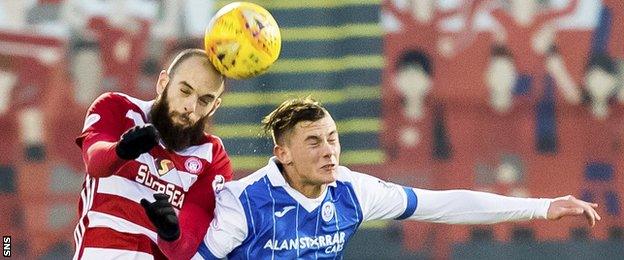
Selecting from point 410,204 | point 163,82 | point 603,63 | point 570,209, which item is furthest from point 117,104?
point 603,63

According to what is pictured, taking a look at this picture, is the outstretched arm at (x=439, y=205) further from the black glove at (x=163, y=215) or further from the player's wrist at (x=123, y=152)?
the player's wrist at (x=123, y=152)

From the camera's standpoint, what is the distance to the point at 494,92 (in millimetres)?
11227

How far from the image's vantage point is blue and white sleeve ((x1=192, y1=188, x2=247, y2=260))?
6047 millimetres

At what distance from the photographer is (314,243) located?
6.23m

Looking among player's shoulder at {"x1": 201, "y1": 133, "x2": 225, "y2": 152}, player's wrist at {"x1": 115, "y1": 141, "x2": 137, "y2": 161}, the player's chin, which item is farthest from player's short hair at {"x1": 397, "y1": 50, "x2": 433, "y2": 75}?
player's wrist at {"x1": 115, "y1": 141, "x2": 137, "y2": 161}

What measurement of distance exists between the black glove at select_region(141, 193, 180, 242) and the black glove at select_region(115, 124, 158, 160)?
20 centimetres

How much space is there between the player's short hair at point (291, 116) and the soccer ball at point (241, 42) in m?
0.21

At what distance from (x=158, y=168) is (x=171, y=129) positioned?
0.69 feet

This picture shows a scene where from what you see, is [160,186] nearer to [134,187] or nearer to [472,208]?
[134,187]

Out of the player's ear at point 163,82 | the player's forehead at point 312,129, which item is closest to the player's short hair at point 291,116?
the player's forehead at point 312,129

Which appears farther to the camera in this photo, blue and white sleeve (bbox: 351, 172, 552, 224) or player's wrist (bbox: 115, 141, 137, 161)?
blue and white sleeve (bbox: 351, 172, 552, 224)

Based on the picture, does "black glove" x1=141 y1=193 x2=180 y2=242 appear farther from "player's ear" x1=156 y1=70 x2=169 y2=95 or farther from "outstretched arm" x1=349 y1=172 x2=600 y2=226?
"outstretched arm" x1=349 y1=172 x2=600 y2=226

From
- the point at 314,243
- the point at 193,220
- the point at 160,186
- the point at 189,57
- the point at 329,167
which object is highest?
the point at 189,57

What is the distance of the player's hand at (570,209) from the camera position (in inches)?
244
